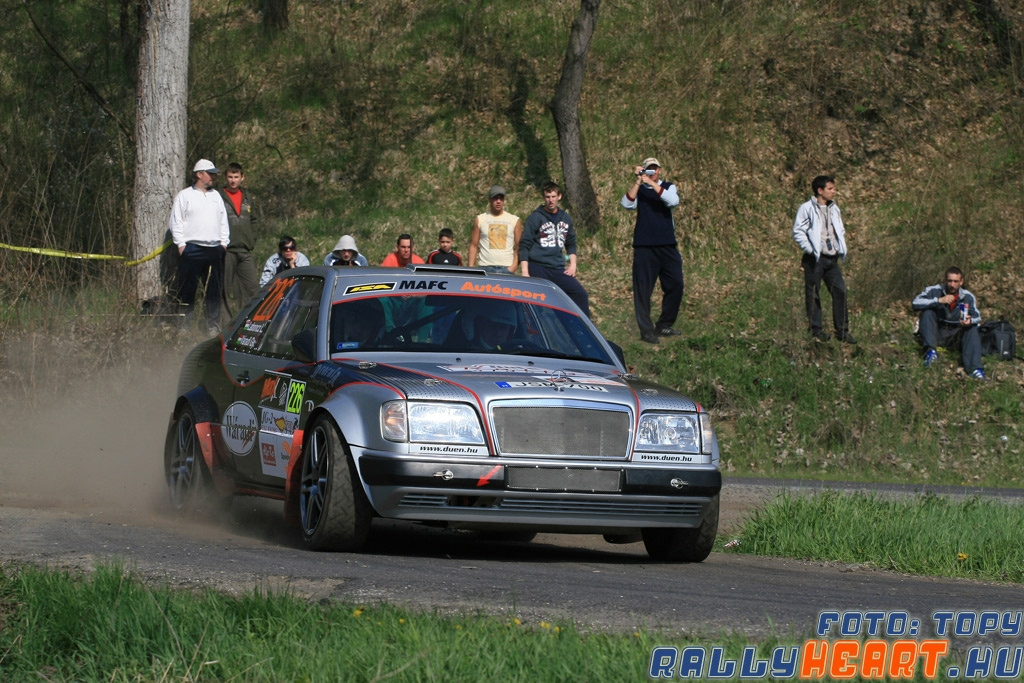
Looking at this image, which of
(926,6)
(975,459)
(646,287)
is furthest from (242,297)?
(926,6)

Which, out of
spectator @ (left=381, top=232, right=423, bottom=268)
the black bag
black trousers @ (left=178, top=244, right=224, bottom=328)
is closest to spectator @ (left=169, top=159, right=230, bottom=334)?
black trousers @ (left=178, top=244, right=224, bottom=328)

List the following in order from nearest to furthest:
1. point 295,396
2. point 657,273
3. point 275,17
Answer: point 295,396 → point 657,273 → point 275,17

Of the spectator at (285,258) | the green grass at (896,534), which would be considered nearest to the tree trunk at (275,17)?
the spectator at (285,258)

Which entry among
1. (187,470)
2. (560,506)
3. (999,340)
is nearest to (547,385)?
(560,506)

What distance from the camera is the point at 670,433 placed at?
25.1 ft

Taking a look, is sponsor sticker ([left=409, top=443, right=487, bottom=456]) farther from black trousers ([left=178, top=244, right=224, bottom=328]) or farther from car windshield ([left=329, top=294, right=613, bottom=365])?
black trousers ([left=178, top=244, right=224, bottom=328])

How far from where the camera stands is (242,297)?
18.5 meters

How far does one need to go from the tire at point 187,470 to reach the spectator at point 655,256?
870cm

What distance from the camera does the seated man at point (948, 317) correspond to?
17828 millimetres

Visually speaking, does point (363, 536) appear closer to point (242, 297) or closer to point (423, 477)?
point (423, 477)

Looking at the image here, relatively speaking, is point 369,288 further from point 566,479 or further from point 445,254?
point 445,254

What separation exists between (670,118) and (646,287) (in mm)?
9273

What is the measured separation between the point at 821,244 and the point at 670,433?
35.3 feet

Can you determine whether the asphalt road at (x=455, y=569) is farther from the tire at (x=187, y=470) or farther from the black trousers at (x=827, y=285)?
the black trousers at (x=827, y=285)
